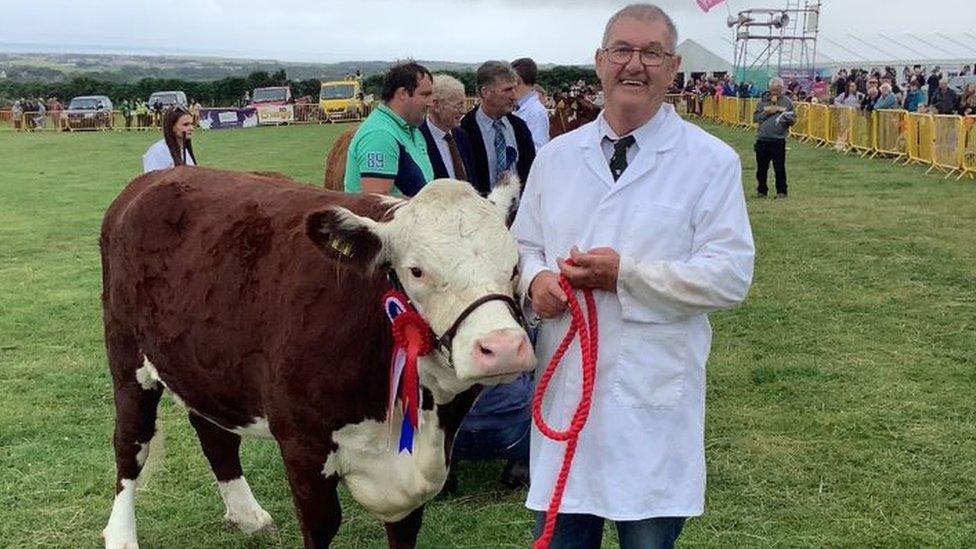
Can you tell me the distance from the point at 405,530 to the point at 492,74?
10.1 ft

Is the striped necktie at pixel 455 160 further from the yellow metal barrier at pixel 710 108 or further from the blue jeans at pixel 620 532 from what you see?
the yellow metal barrier at pixel 710 108

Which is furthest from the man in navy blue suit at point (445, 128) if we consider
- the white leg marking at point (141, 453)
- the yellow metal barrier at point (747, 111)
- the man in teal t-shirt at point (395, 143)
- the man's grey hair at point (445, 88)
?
the yellow metal barrier at point (747, 111)

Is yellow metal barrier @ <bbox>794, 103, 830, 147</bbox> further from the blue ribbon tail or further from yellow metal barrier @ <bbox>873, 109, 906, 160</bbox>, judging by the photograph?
the blue ribbon tail

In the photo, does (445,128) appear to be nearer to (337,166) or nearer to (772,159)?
(337,166)

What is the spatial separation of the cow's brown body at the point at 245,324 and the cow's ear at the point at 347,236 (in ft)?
0.37

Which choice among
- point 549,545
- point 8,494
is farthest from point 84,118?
point 549,545

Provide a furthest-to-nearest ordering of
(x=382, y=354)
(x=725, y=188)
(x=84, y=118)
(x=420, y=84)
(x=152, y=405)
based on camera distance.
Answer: (x=84, y=118) → (x=420, y=84) → (x=152, y=405) → (x=382, y=354) → (x=725, y=188)

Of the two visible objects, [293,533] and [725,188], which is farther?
[293,533]

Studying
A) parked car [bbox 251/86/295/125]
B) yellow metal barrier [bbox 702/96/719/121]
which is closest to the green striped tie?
yellow metal barrier [bbox 702/96/719/121]

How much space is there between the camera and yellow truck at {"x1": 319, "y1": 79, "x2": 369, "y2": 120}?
44.7m

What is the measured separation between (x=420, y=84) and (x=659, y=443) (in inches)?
109

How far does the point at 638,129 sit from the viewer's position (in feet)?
8.73

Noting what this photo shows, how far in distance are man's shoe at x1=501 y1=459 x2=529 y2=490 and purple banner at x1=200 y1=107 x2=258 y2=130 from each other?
4114cm

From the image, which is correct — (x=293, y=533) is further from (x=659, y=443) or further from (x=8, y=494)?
(x=659, y=443)
